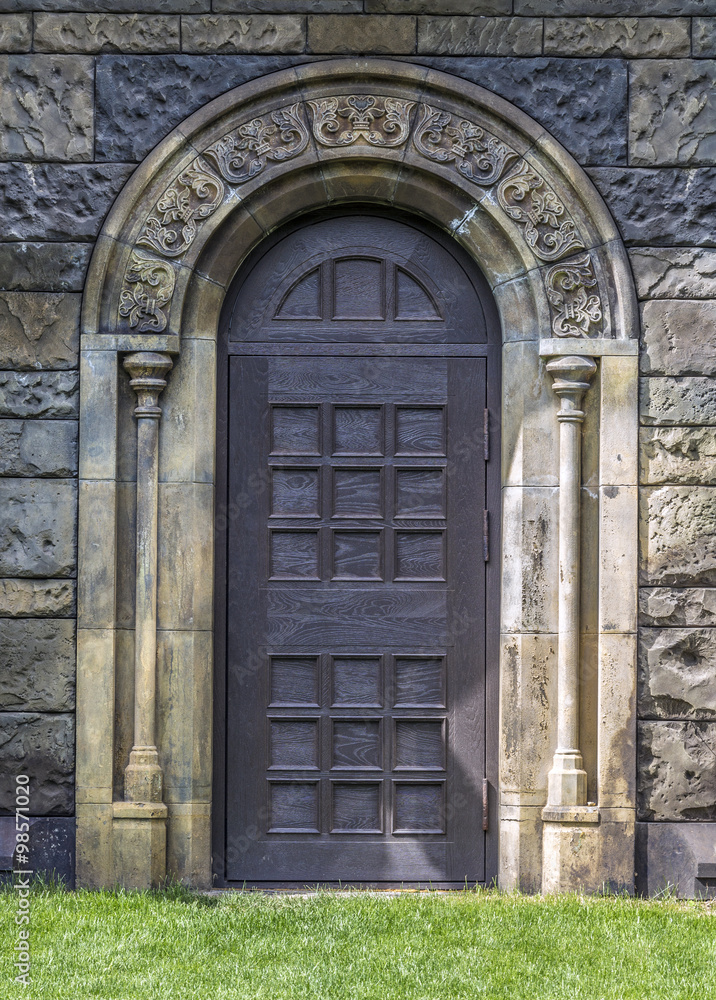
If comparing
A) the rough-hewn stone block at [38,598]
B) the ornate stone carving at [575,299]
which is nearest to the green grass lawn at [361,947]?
the rough-hewn stone block at [38,598]

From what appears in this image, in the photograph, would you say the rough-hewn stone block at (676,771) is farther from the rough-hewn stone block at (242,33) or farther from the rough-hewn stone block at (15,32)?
the rough-hewn stone block at (15,32)

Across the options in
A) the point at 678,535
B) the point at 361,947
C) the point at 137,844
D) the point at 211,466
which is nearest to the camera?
the point at 361,947

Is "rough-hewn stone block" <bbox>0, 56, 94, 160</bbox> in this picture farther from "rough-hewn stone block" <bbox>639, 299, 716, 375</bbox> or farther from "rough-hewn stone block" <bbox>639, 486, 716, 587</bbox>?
"rough-hewn stone block" <bbox>639, 486, 716, 587</bbox>

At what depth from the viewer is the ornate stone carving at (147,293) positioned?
16.7 feet

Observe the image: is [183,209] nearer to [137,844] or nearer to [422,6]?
[422,6]

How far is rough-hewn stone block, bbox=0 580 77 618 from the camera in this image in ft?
16.6

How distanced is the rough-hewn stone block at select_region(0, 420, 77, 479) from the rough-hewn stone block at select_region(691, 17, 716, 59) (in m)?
3.53

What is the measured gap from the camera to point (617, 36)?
16.8ft

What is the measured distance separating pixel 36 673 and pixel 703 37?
4.46 m

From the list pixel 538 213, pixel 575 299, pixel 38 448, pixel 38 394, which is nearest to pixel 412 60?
pixel 538 213

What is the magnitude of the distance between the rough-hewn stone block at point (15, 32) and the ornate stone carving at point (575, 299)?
279cm

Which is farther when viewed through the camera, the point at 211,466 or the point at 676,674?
the point at 211,466

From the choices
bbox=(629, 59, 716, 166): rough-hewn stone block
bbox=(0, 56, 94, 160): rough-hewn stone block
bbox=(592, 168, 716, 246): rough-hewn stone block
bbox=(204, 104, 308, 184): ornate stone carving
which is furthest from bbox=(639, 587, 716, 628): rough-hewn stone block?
bbox=(0, 56, 94, 160): rough-hewn stone block
